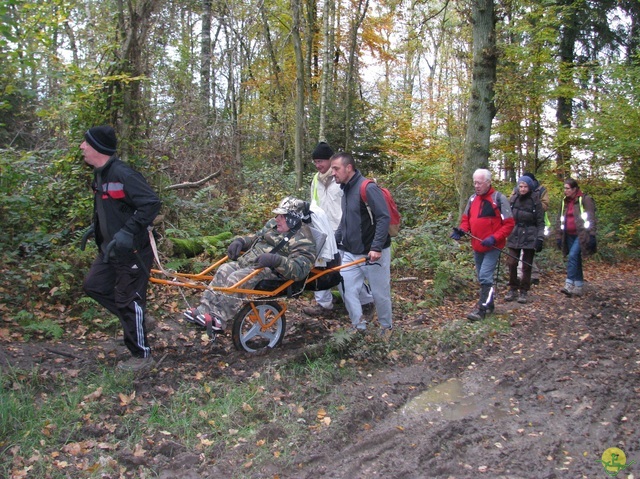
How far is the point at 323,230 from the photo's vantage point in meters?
5.96

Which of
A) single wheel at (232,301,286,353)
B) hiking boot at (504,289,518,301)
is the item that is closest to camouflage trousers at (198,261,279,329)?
single wheel at (232,301,286,353)

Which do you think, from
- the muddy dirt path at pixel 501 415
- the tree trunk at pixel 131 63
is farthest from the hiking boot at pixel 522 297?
the tree trunk at pixel 131 63

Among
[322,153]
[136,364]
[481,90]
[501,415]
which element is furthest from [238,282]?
[481,90]

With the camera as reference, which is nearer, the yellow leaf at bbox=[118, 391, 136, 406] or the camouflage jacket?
the yellow leaf at bbox=[118, 391, 136, 406]

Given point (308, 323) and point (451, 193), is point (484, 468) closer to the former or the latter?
point (308, 323)

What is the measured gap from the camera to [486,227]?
724 cm

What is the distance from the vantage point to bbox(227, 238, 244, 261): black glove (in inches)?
230

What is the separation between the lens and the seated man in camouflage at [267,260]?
209 inches

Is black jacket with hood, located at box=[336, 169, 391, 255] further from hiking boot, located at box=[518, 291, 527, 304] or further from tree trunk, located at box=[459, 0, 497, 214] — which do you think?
tree trunk, located at box=[459, 0, 497, 214]

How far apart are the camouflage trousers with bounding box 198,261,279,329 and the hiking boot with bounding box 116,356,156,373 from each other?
2.35 ft

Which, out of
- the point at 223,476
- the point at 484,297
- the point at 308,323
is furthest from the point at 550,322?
the point at 223,476

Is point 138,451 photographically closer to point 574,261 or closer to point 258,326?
point 258,326

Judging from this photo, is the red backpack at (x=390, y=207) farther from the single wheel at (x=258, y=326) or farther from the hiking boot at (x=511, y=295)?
the hiking boot at (x=511, y=295)

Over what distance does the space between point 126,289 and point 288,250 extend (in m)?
1.70
